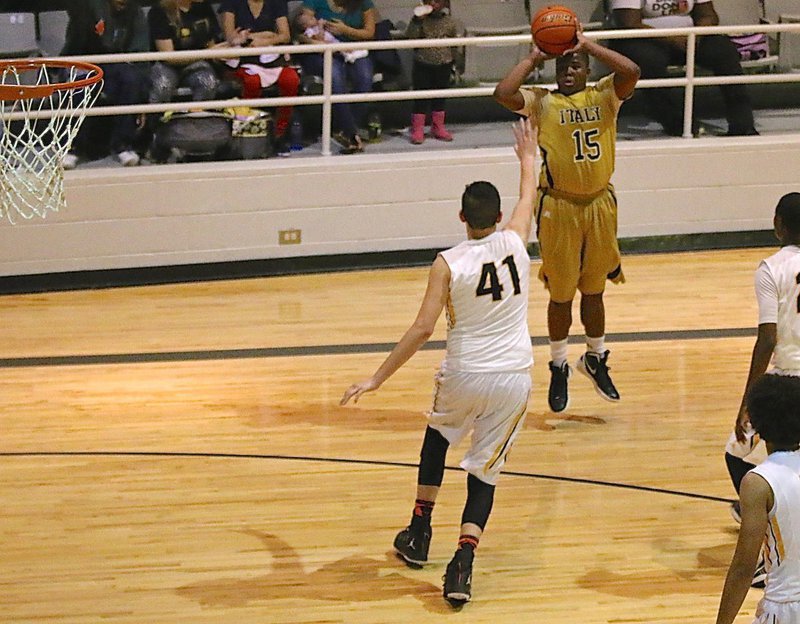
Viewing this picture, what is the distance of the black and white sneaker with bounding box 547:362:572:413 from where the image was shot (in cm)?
760

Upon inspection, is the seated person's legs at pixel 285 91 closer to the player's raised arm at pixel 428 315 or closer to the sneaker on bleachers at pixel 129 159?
the sneaker on bleachers at pixel 129 159

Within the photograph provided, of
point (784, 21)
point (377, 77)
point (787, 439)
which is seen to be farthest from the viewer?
point (784, 21)

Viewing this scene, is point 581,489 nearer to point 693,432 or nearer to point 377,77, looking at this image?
point 693,432

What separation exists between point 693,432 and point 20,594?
12.2 ft

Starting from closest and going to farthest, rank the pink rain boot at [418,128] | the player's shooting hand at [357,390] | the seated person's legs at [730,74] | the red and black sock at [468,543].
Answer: the player's shooting hand at [357,390], the red and black sock at [468,543], the pink rain boot at [418,128], the seated person's legs at [730,74]

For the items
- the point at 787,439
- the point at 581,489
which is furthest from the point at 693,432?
the point at 787,439

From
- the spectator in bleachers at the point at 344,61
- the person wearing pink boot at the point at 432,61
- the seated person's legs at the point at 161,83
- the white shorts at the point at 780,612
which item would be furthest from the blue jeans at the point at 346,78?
the white shorts at the point at 780,612

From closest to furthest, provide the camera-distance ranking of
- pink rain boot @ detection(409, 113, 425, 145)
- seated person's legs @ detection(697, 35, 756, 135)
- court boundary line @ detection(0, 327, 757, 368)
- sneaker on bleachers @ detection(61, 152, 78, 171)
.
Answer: court boundary line @ detection(0, 327, 757, 368), sneaker on bleachers @ detection(61, 152, 78, 171), pink rain boot @ detection(409, 113, 425, 145), seated person's legs @ detection(697, 35, 756, 135)

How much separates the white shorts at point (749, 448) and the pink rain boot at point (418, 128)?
5.90 metres

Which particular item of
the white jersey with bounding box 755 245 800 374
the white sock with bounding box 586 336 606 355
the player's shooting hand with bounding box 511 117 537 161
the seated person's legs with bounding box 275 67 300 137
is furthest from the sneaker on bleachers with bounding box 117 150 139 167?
the white jersey with bounding box 755 245 800 374

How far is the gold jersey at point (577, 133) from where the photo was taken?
7.21 meters

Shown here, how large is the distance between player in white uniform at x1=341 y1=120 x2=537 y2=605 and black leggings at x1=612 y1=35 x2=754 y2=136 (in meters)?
5.98

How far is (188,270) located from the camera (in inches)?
408

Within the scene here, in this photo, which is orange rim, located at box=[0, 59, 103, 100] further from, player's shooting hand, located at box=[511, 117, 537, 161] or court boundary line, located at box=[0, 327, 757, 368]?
court boundary line, located at box=[0, 327, 757, 368]
